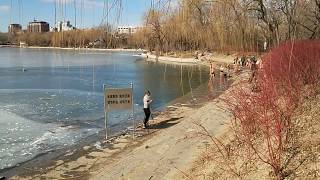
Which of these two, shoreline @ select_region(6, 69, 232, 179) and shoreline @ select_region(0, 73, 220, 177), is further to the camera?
shoreline @ select_region(0, 73, 220, 177)

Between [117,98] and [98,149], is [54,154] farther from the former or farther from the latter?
[117,98]

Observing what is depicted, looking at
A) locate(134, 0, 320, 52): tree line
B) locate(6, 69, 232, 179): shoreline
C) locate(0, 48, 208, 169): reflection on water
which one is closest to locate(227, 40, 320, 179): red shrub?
locate(134, 0, 320, 52): tree line

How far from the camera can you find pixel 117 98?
20172 millimetres

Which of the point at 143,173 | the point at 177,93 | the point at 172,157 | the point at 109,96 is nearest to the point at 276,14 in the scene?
the point at 109,96

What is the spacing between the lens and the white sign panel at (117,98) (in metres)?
20.0

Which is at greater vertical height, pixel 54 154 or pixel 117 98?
pixel 117 98

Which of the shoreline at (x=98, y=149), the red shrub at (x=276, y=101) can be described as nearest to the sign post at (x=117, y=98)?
the shoreline at (x=98, y=149)

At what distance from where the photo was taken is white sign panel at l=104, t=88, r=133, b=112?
20.0 m

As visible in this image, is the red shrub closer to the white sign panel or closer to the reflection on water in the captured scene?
the reflection on water

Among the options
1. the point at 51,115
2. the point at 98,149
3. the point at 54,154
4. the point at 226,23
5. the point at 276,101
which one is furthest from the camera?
the point at 51,115

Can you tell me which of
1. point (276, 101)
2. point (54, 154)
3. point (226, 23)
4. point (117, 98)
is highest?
point (226, 23)

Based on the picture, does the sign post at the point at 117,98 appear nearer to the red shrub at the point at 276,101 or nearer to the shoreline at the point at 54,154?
the shoreline at the point at 54,154

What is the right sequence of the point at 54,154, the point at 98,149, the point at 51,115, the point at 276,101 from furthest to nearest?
1. the point at 51,115
2. the point at 98,149
3. the point at 54,154
4. the point at 276,101

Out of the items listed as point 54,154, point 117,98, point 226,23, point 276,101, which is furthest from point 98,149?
point 276,101
